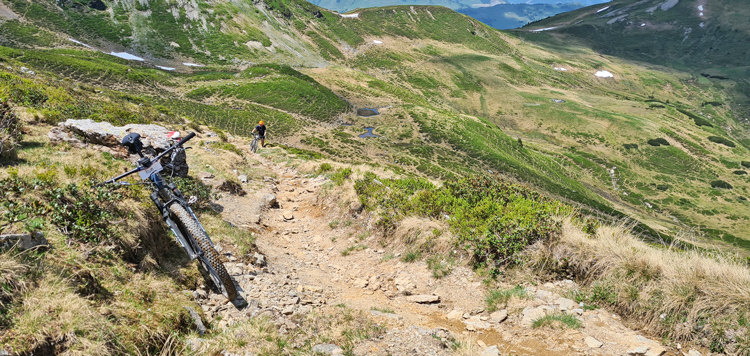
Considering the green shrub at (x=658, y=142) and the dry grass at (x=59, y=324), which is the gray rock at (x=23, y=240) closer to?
the dry grass at (x=59, y=324)

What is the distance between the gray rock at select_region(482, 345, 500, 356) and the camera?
19.1ft

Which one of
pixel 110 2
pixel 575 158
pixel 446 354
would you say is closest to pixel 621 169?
pixel 575 158

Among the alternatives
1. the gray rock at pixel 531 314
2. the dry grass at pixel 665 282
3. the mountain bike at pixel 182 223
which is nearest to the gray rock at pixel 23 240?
the mountain bike at pixel 182 223

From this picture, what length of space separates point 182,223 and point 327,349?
3762 mm

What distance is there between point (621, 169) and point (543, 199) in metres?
126

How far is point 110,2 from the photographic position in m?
133

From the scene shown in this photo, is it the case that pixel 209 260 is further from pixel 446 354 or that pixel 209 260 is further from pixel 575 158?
pixel 575 158

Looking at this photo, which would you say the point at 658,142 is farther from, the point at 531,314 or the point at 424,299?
the point at 424,299

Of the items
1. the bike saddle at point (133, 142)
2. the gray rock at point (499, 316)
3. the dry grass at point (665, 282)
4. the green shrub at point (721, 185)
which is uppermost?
the bike saddle at point (133, 142)

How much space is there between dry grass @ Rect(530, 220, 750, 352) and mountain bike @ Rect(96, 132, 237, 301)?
7.33 m

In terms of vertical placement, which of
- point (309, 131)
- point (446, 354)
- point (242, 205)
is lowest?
point (309, 131)

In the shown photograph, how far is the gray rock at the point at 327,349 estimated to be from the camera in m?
5.50

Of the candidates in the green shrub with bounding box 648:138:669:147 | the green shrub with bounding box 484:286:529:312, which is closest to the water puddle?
the green shrub with bounding box 484:286:529:312

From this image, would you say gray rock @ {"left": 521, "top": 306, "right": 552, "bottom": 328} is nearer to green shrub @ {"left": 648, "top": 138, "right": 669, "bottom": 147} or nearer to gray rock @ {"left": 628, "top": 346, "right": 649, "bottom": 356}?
gray rock @ {"left": 628, "top": 346, "right": 649, "bottom": 356}
